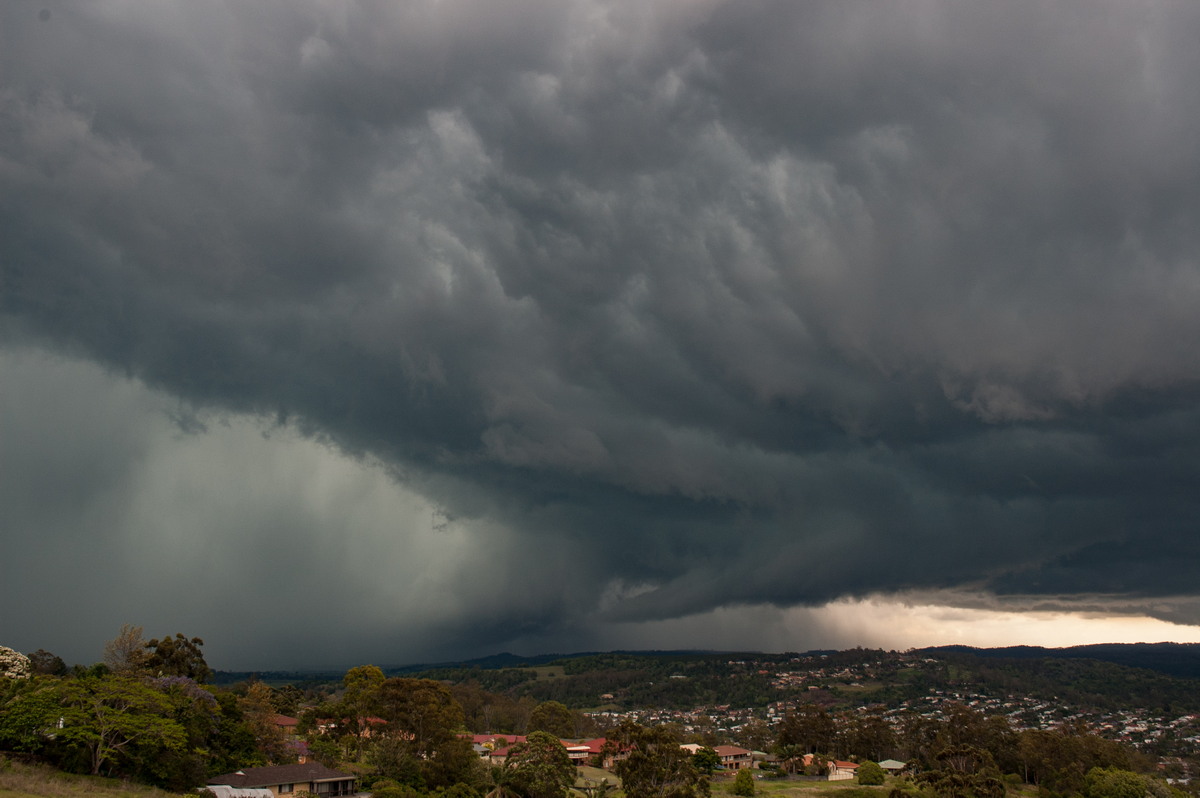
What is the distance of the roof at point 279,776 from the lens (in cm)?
6912

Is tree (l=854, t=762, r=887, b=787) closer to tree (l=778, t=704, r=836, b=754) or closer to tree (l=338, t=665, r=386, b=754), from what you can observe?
tree (l=778, t=704, r=836, b=754)

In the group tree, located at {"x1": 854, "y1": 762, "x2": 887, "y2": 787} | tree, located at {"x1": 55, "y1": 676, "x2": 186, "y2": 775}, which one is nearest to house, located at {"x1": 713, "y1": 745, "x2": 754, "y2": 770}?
tree, located at {"x1": 854, "y1": 762, "x2": 887, "y2": 787}

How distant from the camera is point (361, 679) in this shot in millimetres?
107750

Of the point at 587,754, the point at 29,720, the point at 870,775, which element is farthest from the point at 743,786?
the point at 29,720

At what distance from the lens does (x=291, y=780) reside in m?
71.6

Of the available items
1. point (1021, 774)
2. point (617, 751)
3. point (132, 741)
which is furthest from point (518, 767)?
point (1021, 774)

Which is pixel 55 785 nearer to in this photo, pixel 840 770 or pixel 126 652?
pixel 126 652

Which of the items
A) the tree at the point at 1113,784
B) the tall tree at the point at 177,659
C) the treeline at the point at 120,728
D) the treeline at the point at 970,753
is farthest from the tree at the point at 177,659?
the tree at the point at 1113,784

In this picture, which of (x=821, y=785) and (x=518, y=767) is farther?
(x=821, y=785)

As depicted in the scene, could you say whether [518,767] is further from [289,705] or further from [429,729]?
[289,705]

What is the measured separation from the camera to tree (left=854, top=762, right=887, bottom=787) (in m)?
107

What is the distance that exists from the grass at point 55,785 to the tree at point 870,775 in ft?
282

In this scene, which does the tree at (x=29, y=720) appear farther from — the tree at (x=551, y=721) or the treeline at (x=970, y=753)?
the treeline at (x=970, y=753)

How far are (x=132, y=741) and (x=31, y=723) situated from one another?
6805mm
